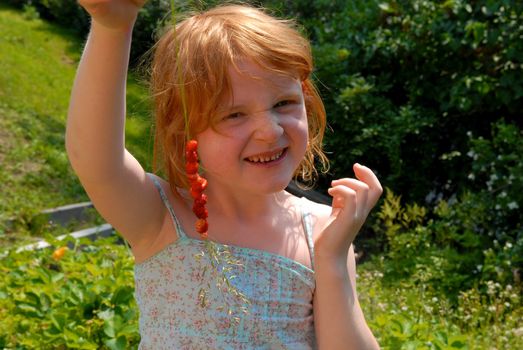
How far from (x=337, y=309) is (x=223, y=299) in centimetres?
26

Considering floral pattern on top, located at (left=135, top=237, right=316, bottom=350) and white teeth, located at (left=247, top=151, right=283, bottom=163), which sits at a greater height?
white teeth, located at (left=247, top=151, right=283, bottom=163)

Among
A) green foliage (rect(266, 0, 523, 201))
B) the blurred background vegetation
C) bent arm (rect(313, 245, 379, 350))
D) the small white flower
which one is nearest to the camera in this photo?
bent arm (rect(313, 245, 379, 350))

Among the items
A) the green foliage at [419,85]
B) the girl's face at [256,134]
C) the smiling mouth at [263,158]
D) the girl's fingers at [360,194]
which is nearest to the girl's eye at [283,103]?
the girl's face at [256,134]

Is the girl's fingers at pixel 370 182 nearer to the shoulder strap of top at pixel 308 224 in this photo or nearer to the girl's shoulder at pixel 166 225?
the shoulder strap of top at pixel 308 224

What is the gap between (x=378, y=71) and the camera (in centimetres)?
621

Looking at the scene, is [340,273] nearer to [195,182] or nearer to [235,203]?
[235,203]

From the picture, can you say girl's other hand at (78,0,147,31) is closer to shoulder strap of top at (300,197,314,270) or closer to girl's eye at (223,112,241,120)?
girl's eye at (223,112,241,120)

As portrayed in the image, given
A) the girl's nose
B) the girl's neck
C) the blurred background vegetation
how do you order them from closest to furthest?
the girl's nose, the girl's neck, the blurred background vegetation

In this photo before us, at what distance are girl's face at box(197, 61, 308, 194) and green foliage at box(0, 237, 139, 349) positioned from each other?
1042 millimetres

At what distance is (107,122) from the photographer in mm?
1568

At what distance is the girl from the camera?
174cm

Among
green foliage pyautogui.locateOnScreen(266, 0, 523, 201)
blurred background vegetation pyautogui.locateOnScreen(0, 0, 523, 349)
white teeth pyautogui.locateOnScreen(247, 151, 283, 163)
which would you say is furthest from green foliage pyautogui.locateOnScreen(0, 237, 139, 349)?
green foliage pyautogui.locateOnScreen(266, 0, 523, 201)

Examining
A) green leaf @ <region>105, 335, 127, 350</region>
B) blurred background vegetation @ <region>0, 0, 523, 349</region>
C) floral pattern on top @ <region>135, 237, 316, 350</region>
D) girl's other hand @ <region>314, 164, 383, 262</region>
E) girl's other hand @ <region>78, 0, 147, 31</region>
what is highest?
girl's other hand @ <region>78, 0, 147, 31</region>

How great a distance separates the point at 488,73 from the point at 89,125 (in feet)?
14.3
